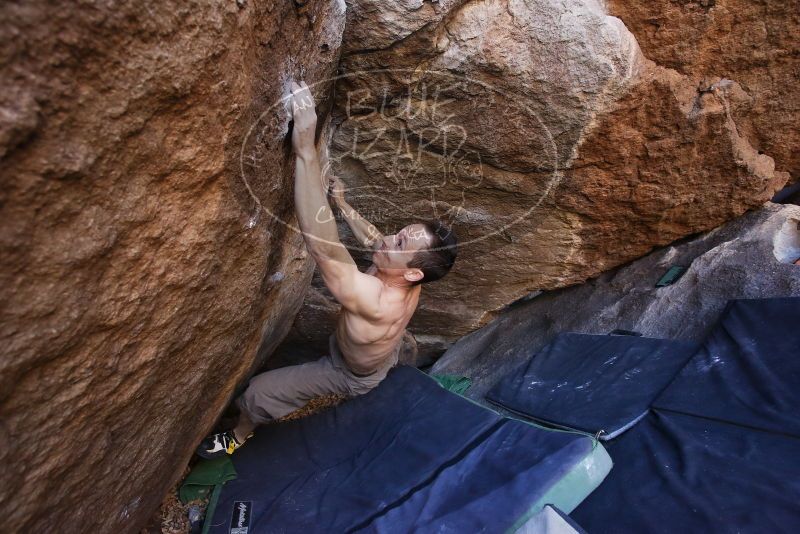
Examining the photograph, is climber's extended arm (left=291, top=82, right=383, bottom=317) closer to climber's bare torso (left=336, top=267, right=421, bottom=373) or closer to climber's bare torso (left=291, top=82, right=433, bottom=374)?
climber's bare torso (left=291, top=82, right=433, bottom=374)

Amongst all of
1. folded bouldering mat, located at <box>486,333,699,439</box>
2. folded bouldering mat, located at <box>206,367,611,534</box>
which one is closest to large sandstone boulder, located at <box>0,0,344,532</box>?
folded bouldering mat, located at <box>206,367,611,534</box>

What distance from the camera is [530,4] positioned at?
2020 mm

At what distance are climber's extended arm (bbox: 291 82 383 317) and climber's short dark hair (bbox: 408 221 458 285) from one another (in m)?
0.33

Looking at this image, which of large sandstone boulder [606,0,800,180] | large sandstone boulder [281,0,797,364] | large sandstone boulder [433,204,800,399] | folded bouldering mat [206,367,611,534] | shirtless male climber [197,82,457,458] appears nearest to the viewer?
shirtless male climber [197,82,457,458]

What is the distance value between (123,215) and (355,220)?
151 cm

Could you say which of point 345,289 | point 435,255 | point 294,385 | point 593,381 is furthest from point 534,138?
point 294,385

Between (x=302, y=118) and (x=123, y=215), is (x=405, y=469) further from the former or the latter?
(x=123, y=215)

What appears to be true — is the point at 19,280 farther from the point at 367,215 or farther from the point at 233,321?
the point at 367,215

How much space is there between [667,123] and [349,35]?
4.62ft

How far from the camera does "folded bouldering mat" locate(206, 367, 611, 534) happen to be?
1.93 metres

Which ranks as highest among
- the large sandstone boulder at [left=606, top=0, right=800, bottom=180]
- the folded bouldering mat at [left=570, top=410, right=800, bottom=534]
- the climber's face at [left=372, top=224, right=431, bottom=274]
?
the large sandstone boulder at [left=606, top=0, right=800, bottom=180]

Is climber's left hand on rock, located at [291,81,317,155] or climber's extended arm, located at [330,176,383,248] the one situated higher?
climber's left hand on rock, located at [291,81,317,155]

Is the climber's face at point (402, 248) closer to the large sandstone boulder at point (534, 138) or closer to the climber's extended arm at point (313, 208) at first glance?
the climber's extended arm at point (313, 208)

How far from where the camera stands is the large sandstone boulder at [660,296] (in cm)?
267
